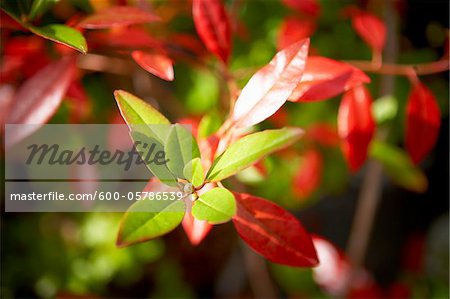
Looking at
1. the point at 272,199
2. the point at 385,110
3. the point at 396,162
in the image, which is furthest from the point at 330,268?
the point at 385,110

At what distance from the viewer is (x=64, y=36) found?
0.60m

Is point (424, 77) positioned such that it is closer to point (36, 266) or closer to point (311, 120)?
point (311, 120)

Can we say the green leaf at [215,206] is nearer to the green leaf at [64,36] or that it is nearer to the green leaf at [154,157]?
the green leaf at [154,157]

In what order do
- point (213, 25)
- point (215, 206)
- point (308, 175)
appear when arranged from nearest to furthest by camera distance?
point (215, 206), point (213, 25), point (308, 175)

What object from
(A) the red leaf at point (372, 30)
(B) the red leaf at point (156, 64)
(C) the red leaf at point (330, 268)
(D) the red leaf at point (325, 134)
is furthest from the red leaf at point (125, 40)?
(C) the red leaf at point (330, 268)

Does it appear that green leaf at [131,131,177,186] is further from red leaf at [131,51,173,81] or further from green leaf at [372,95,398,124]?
green leaf at [372,95,398,124]

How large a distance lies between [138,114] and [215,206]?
0.14 m

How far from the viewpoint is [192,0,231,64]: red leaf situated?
2.43ft

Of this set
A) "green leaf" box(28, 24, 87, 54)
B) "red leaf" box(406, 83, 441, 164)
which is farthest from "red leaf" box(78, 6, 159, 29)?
"red leaf" box(406, 83, 441, 164)


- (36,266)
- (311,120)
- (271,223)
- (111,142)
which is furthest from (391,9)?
(36,266)

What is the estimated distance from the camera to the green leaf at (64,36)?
57cm

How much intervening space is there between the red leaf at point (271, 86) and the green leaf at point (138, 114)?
9 centimetres

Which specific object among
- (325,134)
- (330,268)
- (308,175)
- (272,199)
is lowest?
(330,268)

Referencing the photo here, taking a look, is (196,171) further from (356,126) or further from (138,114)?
(356,126)
